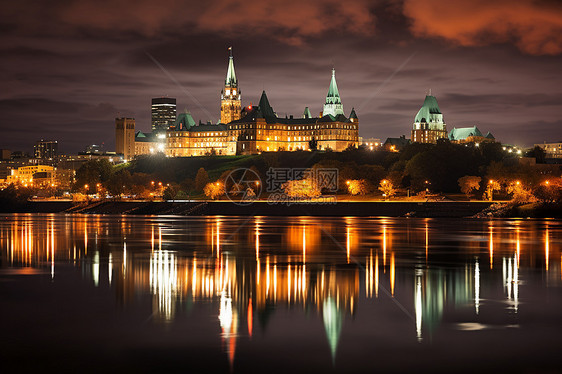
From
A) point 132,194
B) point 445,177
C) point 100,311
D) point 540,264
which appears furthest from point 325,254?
point 132,194

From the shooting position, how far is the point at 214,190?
144 m

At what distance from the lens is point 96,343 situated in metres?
17.0

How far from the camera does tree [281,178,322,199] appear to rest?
13575 centimetres

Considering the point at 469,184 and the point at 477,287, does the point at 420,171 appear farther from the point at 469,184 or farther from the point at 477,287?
the point at 477,287

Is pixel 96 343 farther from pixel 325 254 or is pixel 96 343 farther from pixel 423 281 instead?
pixel 325 254

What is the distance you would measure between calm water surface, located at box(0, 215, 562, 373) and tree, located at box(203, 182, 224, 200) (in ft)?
338

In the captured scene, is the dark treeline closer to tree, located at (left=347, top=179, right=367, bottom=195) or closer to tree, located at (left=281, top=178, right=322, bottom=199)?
tree, located at (left=347, top=179, right=367, bottom=195)

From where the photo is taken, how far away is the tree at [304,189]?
445 ft

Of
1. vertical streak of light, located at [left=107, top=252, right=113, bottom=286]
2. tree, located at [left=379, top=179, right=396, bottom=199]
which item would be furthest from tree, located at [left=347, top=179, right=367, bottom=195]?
vertical streak of light, located at [left=107, top=252, right=113, bottom=286]

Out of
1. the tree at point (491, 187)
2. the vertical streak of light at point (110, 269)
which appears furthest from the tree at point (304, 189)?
the vertical streak of light at point (110, 269)

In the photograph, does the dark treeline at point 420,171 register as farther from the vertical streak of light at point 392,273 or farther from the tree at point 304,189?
the vertical streak of light at point 392,273

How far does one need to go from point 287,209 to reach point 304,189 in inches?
967

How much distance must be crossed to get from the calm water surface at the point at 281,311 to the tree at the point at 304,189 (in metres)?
95.3

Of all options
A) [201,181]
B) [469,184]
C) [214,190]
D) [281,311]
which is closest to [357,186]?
[469,184]
